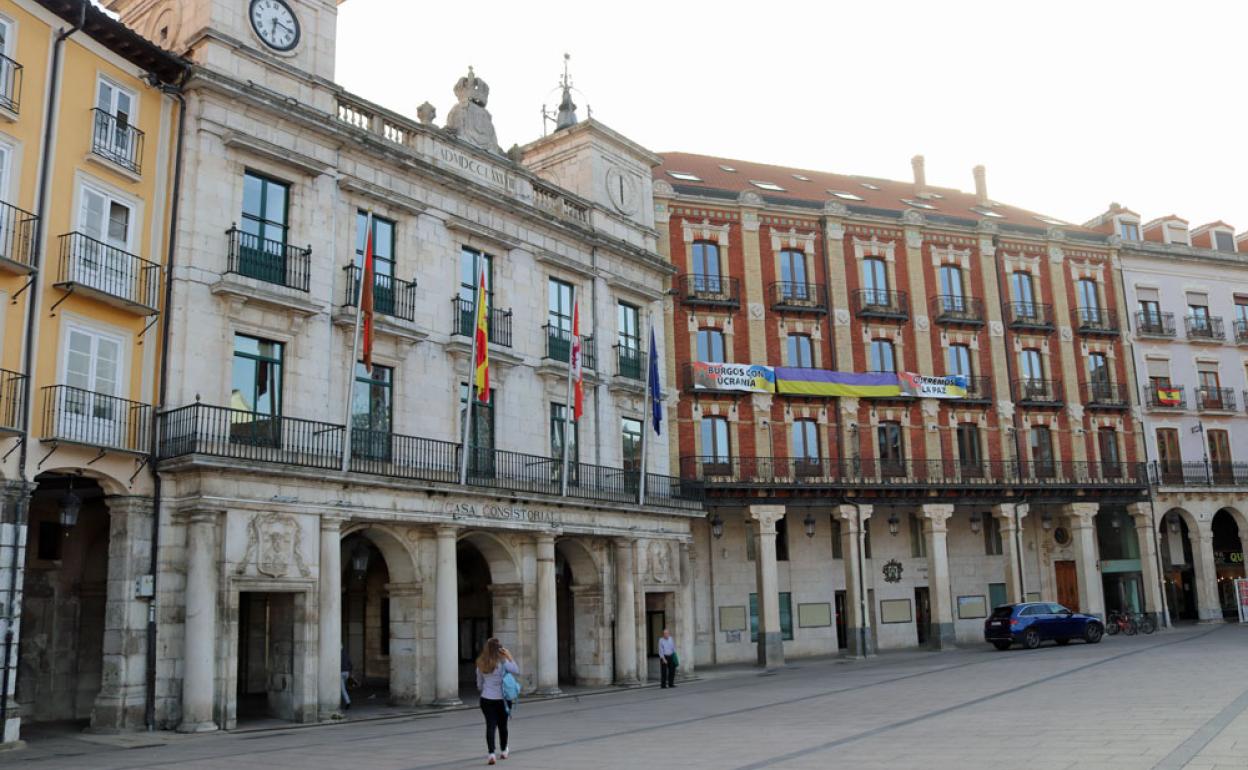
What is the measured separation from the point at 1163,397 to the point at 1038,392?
6.27 meters

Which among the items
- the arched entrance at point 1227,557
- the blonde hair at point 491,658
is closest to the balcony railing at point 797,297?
the arched entrance at point 1227,557

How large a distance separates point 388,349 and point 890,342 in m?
22.2

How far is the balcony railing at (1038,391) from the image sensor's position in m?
41.5

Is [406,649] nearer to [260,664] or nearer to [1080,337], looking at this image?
[260,664]

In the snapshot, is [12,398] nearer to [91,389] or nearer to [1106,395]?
[91,389]

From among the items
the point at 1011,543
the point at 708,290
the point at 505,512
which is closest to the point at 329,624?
the point at 505,512

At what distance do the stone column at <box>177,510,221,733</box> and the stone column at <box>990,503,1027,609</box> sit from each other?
96.8 feet

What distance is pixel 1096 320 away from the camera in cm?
4391

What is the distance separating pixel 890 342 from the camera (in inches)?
1574

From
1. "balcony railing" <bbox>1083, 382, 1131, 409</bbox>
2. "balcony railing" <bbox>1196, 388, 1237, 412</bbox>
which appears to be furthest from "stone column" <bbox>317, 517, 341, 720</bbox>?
"balcony railing" <bbox>1196, 388, 1237, 412</bbox>

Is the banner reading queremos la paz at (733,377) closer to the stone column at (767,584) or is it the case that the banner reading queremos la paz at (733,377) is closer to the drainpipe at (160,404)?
the stone column at (767,584)

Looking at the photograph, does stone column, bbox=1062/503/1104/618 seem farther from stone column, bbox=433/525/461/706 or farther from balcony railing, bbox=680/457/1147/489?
stone column, bbox=433/525/461/706

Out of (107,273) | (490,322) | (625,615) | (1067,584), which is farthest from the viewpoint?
(1067,584)

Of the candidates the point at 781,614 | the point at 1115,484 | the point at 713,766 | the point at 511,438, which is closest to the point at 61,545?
the point at 511,438
